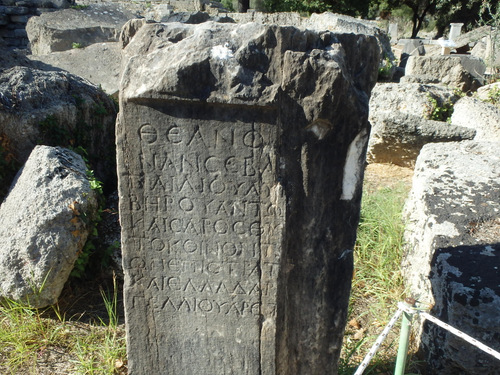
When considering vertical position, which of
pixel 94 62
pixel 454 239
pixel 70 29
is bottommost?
pixel 454 239

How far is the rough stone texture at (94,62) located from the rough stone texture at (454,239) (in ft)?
13.2

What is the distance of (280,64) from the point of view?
1.55 metres

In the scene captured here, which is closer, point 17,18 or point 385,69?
point 385,69

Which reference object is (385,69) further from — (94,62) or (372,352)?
(372,352)

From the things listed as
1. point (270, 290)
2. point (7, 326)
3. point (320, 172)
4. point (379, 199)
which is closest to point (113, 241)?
point (7, 326)

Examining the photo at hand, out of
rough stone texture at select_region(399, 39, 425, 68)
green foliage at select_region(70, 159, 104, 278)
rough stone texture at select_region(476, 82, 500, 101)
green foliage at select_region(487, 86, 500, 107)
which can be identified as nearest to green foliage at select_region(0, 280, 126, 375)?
green foliage at select_region(70, 159, 104, 278)

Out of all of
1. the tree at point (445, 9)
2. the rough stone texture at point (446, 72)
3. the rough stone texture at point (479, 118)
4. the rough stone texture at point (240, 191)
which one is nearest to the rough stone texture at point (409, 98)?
the rough stone texture at point (479, 118)

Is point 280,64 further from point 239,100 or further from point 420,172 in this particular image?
point 420,172

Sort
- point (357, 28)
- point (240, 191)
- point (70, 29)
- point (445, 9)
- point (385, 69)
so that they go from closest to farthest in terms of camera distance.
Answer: point (240, 191) → point (70, 29) → point (385, 69) → point (357, 28) → point (445, 9)

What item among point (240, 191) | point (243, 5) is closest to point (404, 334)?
point (240, 191)

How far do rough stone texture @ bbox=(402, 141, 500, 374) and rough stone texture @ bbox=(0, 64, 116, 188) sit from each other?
2.44m

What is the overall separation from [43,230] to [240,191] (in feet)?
4.87

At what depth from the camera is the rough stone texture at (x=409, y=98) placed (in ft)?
18.0

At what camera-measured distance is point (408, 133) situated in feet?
15.8
